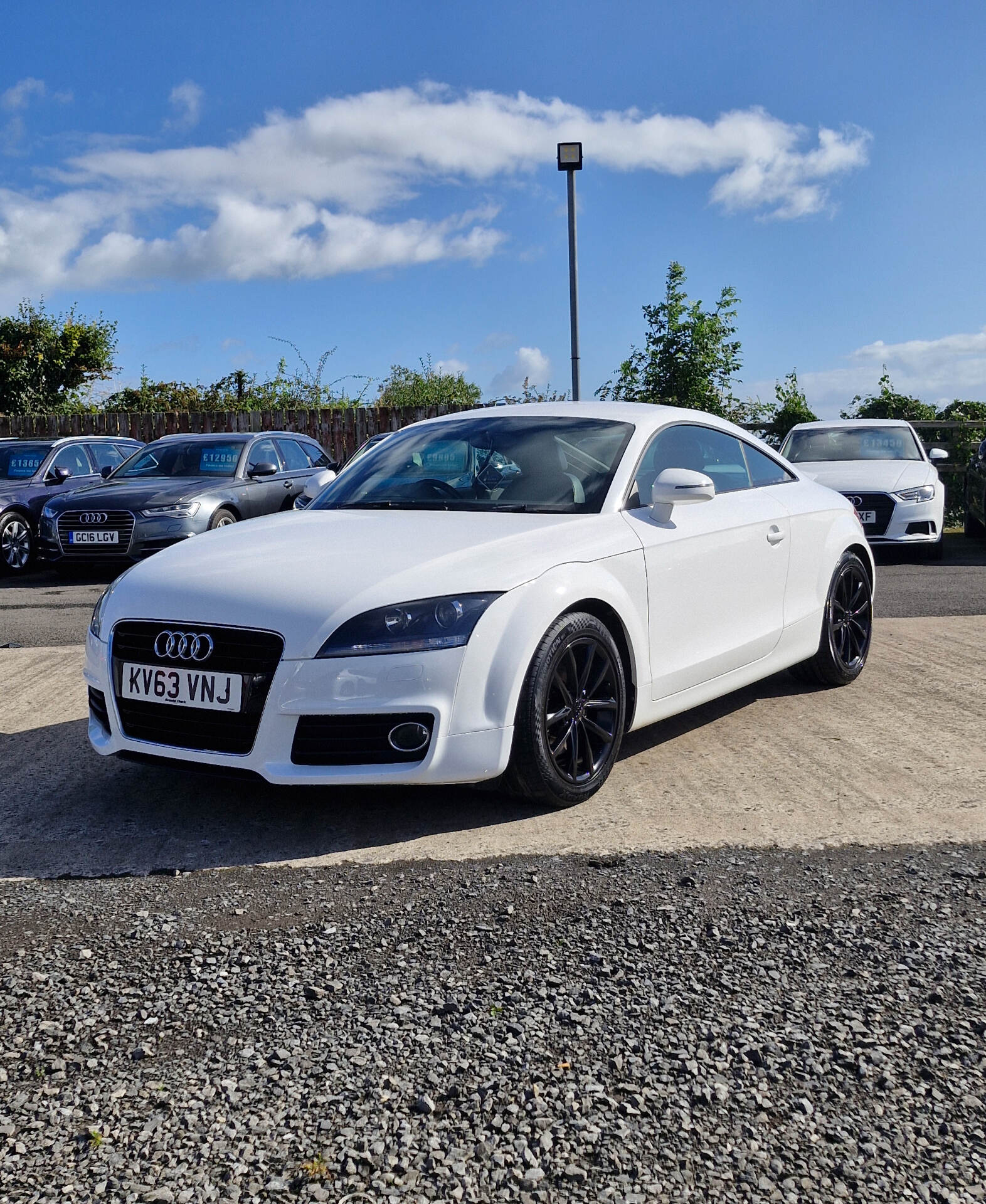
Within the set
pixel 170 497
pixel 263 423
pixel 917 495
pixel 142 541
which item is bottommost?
pixel 142 541

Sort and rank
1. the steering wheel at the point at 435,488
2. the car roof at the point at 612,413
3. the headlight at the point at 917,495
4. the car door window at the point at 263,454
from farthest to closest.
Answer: the car door window at the point at 263,454, the headlight at the point at 917,495, the car roof at the point at 612,413, the steering wheel at the point at 435,488

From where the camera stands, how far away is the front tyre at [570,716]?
162 inches

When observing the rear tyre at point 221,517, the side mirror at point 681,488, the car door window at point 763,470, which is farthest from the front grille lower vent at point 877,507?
the side mirror at point 681,488

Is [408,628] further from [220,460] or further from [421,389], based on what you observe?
[421,389]

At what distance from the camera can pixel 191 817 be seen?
4.34 metres

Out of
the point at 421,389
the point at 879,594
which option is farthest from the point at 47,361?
the point at 879,594

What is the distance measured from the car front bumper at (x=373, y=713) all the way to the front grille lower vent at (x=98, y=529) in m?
8.51

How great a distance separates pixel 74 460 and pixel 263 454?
2629 millimetres

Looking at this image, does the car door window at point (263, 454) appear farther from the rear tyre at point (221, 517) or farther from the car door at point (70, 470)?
the car door at point (70, 470)

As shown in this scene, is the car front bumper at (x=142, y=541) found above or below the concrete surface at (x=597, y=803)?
above

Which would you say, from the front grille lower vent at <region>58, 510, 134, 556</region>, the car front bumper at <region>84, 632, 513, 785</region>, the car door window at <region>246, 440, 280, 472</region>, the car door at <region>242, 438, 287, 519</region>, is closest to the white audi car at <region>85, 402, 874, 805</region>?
the car front bumper at <region>84, 632, 513, 785</region>

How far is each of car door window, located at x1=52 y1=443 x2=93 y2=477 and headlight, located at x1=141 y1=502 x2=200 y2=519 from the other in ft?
9.04

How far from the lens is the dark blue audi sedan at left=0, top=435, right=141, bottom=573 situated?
13.2m

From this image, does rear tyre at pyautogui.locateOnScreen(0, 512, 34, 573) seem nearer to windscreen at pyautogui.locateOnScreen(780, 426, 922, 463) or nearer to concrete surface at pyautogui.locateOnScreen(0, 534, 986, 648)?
concrete surface at pyautogui.locateOnScreen(0, 534, 986, 648)
